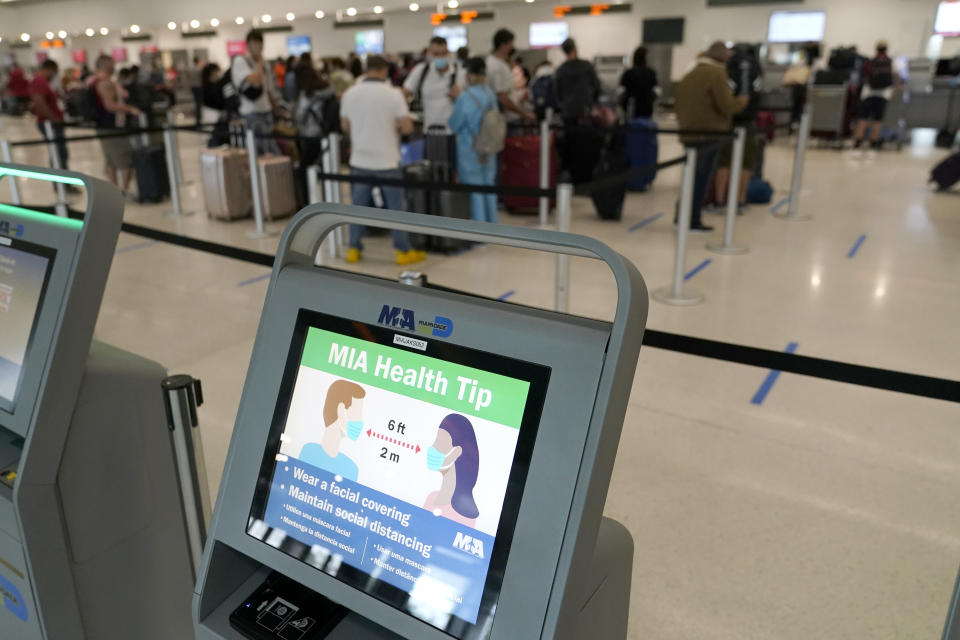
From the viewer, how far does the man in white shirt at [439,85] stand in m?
7.43

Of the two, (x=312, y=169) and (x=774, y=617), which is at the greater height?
(x=312, y=169)

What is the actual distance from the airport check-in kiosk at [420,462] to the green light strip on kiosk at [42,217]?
63 cm

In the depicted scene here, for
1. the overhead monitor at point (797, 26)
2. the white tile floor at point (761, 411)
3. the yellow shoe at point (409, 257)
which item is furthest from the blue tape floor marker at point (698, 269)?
the overhead monitor at point (797, 26)

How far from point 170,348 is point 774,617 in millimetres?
3817

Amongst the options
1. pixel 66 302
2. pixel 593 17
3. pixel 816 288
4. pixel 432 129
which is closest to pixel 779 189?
pixel 816 288

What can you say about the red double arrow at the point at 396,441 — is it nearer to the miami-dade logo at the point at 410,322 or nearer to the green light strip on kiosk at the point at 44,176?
the miami-dade logo at the point at 410,322

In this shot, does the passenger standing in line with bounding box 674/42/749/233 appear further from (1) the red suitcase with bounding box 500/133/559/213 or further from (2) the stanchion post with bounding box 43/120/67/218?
(2) the stanchion post with bounding box 43/120/67/218

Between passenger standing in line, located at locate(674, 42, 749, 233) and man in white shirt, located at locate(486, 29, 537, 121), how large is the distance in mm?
1806

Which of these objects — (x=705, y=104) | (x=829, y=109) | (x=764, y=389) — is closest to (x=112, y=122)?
(x=705, y=104)

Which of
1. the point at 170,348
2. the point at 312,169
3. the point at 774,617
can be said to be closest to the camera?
the point at 774,617

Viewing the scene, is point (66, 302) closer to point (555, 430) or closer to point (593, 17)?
point (555, 430)

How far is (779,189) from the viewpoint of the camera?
9.90m

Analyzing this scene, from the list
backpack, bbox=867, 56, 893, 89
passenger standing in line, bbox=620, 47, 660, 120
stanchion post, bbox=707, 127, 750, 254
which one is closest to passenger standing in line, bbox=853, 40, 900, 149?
backpack, bbox=867, 56, 893, 89

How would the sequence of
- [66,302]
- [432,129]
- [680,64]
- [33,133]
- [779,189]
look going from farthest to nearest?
[680,64]
[33,133]
[779,189]
[432,129]
[66,302]
